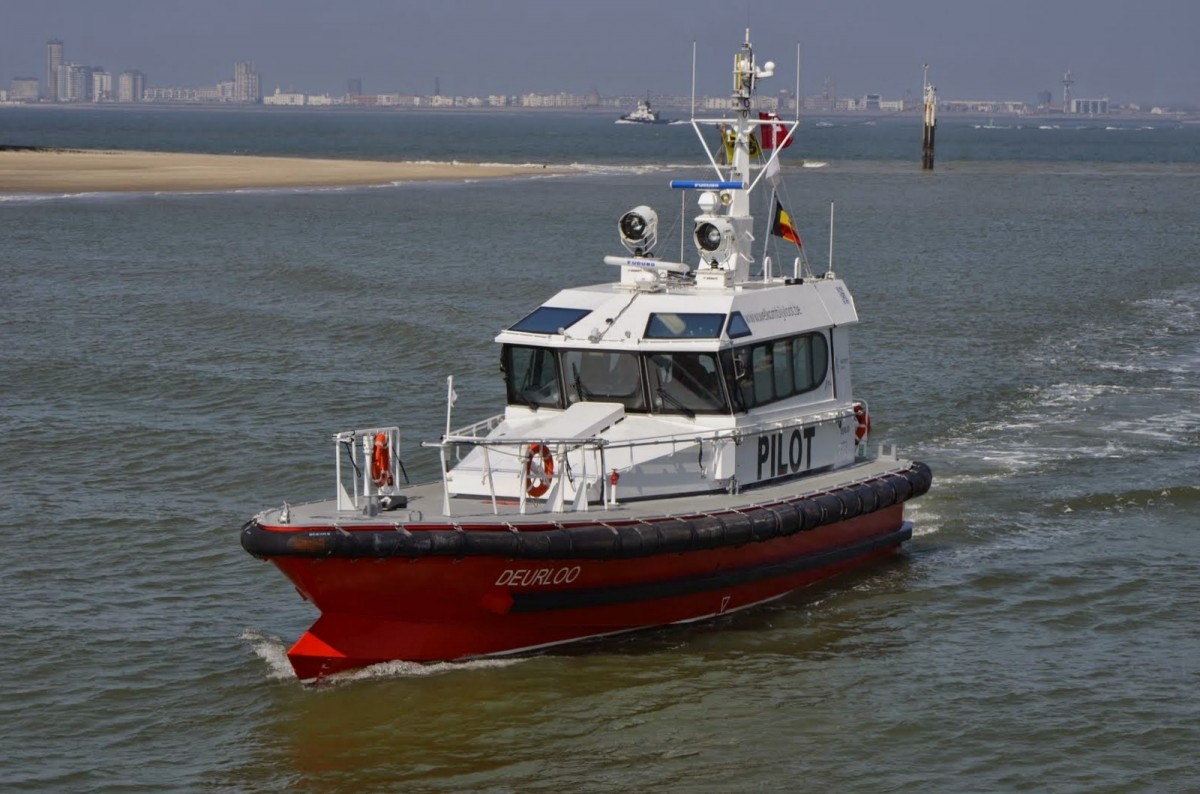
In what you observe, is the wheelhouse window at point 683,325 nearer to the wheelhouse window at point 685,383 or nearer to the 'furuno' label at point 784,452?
the wheelhouse window at point 685,383

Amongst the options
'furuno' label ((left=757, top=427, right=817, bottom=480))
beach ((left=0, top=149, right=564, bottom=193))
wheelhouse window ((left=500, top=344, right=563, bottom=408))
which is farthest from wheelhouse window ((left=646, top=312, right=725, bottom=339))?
beach ((left=0, top=149, right=564, bottom=193))

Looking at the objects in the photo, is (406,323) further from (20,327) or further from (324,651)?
(324,651)

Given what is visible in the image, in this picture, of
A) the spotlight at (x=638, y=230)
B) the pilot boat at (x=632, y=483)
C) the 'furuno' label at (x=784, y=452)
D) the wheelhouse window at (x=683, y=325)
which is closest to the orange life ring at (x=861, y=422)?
the pilot boat at (x=632, y=483)

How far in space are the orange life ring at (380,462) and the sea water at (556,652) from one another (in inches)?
61.3

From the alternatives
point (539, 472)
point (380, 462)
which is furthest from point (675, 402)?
point (380, 462)

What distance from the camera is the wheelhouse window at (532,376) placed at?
15.6 metres

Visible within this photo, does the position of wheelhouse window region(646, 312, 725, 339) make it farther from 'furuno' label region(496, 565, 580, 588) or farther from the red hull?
'furuno' label region(496, 565, 580, 588)

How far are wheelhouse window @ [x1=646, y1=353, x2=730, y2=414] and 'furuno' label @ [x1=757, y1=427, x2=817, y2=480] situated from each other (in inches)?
30.1

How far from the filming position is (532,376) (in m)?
15.8

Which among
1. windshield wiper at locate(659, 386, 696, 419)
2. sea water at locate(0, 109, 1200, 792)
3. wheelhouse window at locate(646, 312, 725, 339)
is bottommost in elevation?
sea water at locate(0, 109, 1200, 792)

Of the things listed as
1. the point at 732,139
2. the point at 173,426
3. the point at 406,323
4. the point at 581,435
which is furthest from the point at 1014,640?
the point at 406,323

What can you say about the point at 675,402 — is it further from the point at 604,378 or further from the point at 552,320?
the point at 552,320

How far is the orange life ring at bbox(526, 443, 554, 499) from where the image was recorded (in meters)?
14.1

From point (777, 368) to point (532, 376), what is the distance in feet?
7.84
